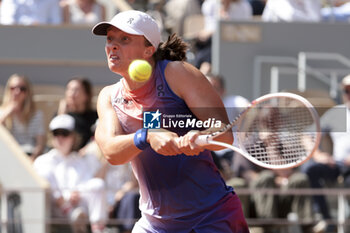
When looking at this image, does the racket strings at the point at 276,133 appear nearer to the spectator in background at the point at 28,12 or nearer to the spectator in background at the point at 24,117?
the spectator in background at the point at 24,117

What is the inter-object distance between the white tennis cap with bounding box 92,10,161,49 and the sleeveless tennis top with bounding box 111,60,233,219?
0.47ft

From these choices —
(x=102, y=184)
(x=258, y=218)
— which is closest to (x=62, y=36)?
(x=102, y=184)

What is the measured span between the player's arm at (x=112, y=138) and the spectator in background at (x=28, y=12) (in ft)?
15.1

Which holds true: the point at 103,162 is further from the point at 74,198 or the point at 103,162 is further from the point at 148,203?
the point at 148,203

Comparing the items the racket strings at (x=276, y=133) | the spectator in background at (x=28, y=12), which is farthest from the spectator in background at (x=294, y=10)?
the racket strings at (x=276, y=133)

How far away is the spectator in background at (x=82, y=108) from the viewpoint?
686 centimetres

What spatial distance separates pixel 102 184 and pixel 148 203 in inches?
112

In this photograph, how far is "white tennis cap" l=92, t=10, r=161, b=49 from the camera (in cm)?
339

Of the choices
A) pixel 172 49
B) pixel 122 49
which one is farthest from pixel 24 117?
pixel 122 49

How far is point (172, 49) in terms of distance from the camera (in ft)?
12.0

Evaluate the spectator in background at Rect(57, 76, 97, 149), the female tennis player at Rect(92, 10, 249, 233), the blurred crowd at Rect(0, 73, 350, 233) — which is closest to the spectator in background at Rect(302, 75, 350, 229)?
the blurred crowd at Rect(0, 73, 350, 233)

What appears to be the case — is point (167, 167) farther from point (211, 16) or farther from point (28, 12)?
point (211, 16)

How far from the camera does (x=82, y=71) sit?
A: 8.53 meters

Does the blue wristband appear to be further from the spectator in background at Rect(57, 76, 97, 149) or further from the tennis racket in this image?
the spectator in background at Rect(57, 76, 97, 149)
